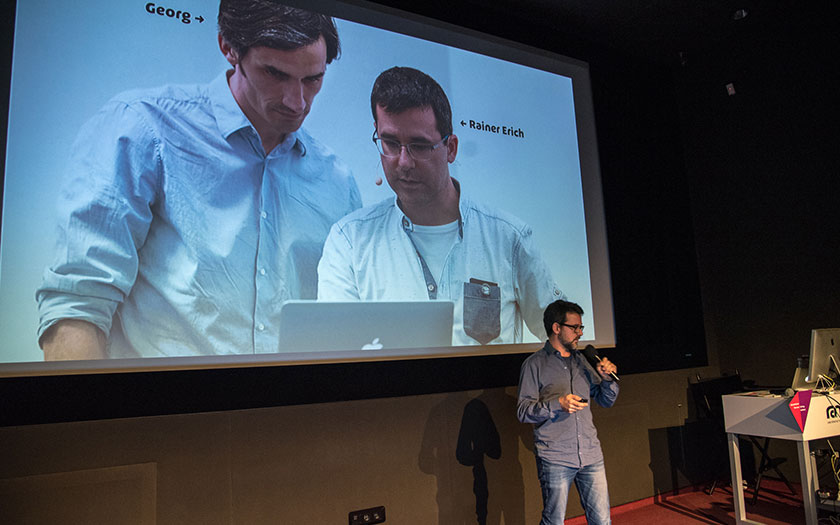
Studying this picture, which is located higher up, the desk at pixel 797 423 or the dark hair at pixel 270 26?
the dark hair at pixel 270 26

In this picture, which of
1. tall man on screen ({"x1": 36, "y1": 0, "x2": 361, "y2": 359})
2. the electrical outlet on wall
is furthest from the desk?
tall man on screen ({"x1": 36, "y1": 0, "x2": 361, "y2": 359})

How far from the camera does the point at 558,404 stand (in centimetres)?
278

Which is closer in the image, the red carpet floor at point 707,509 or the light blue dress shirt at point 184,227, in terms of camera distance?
the light blue dress shirt at point 184,227

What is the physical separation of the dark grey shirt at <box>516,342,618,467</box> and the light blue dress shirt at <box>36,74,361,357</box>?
1.32 metres

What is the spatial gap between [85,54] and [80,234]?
36.1 inches

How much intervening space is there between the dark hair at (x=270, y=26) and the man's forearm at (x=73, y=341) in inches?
66.7

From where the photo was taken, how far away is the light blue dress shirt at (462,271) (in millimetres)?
3348

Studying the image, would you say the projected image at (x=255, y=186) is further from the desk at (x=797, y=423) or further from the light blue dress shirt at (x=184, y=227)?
the desk at (x=797, y=423)

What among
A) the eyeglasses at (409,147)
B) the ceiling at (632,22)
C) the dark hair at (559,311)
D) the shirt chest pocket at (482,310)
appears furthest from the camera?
the ceiling at (632,22)

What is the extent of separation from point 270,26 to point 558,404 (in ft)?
8.71

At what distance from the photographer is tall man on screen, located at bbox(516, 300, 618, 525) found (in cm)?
284

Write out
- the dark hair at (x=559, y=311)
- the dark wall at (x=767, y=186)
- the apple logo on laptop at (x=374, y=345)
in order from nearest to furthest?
the dark hair at (x=559, y=311) → the apple logo on laptop at (x=374, y=345) → the dark wall at (x=767, y=186)

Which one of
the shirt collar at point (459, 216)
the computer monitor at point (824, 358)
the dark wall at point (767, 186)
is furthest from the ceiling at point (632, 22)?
the computer monitor at point (824, 358)

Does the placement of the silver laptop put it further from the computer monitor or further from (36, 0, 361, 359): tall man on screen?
the computer monitor
